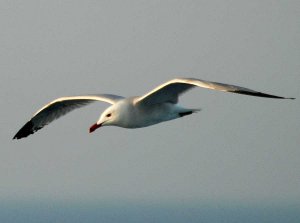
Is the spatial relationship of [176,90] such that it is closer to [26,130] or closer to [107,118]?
[107,118]

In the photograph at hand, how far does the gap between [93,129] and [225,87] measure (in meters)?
4.00

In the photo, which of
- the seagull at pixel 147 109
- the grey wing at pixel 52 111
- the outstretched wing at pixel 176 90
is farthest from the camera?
the grey wing at pixel 52 111

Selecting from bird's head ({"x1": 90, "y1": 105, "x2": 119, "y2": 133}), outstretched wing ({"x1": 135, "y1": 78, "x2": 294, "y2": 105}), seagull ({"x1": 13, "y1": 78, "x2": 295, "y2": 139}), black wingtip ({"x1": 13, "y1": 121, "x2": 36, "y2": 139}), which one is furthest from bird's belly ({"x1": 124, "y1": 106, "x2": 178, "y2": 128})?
black wingtip ({"x1": 13, "y1": 121, "x2": 36, "y2": 139})

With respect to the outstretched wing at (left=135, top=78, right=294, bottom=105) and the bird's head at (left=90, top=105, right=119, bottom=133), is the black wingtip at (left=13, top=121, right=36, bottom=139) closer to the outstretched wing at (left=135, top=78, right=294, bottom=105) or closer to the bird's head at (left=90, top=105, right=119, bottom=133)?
the bird's head at (left=90, top=105, right=119, bottom=133)

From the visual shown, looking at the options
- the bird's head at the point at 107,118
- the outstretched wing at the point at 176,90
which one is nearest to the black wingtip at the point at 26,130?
the bird's head at the point at 107,118

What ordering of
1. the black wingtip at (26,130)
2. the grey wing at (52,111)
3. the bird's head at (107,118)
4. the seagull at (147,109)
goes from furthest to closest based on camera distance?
the black wingtip at (26,130) → the grey wing at (52,111) → the bird's head at (107,118) → the seagull at (147,109)

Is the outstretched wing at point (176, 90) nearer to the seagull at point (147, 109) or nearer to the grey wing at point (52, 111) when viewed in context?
the seagull at point (147, 109)

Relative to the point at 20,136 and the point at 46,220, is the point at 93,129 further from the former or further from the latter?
the point at 46,220

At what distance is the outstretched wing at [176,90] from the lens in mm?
19156

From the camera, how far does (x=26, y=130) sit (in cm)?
2617

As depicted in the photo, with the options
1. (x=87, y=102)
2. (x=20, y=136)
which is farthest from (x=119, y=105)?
(x=20, y=136)

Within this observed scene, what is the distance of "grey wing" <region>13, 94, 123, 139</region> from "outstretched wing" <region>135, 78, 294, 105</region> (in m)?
2.58

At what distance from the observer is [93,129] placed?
22.1 meters

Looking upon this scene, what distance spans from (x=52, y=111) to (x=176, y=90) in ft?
15.9
